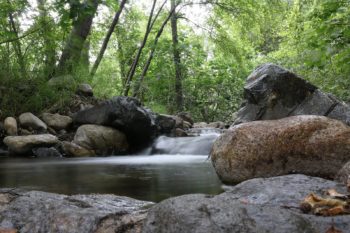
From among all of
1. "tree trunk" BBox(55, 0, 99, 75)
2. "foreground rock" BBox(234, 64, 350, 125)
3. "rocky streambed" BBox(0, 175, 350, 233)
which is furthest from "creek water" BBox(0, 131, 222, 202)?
"tree trunk" BBox(55, 0, 99, 75)

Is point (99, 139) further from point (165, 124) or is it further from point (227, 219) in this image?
point (227, 219)

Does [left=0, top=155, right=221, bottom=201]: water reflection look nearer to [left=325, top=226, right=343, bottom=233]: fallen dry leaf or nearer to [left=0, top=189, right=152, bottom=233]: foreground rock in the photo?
[left=0, top=189, right=152, bottom=233]: foreground rock

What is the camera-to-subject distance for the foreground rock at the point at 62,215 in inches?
82.0

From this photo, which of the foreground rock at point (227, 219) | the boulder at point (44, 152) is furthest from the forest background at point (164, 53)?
the foreground rock at point (227, 219)

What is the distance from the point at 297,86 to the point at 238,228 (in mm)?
4783

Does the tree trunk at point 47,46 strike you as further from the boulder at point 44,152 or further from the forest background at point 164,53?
the boulder at point 44,152

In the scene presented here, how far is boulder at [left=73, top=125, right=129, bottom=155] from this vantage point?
8445 millimetres

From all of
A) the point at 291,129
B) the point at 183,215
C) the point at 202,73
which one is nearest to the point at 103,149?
the point at 291,129

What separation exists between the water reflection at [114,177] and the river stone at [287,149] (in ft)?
1.30

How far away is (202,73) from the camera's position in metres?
16.6

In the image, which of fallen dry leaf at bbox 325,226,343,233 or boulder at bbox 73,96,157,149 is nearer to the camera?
fallen dry leaf at bbox 325,226,343,233

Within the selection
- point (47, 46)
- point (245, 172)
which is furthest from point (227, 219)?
point (47, 46)

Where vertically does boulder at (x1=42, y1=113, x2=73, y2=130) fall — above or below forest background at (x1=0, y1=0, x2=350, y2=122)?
below

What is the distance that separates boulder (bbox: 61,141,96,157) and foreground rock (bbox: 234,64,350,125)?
3623mm
